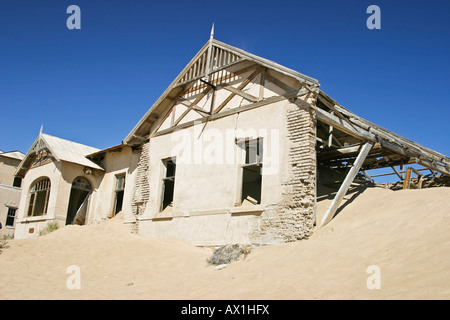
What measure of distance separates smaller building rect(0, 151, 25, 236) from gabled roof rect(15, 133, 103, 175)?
5.83 metres

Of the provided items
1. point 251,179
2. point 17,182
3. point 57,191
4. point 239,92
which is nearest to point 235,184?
point 239,92

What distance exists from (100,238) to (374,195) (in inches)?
347

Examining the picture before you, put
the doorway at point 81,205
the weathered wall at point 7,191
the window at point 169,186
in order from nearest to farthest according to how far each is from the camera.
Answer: the window at point 169,186, the doorway at point 81,205, the weathered wall at point 7,191

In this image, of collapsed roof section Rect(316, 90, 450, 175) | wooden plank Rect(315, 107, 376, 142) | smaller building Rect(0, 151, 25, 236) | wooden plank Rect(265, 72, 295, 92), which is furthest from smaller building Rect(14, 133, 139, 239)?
wooden plank Rect(315, 107, 376, 142)

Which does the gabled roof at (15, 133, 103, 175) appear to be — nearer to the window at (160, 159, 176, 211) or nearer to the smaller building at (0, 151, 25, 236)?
the window at (160, 159, 176, 211)

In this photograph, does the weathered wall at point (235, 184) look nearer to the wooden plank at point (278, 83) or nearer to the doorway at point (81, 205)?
the wooden plank at point (278, 83)

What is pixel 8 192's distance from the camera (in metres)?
27.9

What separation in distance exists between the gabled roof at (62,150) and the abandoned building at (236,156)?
0.54ft

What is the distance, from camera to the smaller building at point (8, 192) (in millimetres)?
27094

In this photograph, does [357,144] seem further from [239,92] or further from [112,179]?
[112,179]

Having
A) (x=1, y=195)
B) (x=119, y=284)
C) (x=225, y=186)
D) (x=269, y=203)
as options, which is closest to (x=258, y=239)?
(x=269, y=203)

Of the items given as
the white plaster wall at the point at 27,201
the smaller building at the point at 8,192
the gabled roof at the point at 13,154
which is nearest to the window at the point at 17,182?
the smaller building at the point at 8,192

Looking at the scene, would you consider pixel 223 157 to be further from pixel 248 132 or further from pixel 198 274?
pixel 198 274

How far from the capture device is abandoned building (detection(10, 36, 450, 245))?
11711mm
